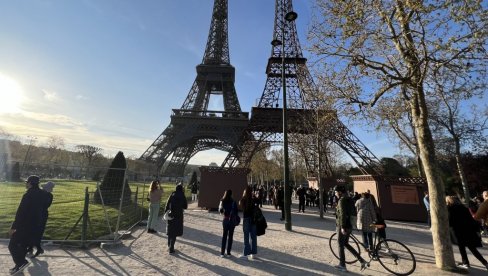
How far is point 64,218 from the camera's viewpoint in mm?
13359

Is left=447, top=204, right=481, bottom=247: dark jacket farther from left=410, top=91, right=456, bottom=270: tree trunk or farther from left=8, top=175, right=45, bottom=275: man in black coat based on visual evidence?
left=8, top=175, right=45, bottom=275: man in black coat

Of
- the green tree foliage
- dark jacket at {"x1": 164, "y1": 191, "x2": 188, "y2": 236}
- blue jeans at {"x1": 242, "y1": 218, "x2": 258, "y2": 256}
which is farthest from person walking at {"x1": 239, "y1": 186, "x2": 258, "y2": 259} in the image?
the green tree foliage

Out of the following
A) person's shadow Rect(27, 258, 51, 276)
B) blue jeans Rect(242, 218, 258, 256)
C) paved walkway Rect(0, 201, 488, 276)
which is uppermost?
blue jeans Rect(242, 218, 258, 256)

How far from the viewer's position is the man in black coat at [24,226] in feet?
18.8

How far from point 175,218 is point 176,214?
11 cm

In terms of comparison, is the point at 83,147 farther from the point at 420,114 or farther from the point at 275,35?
the point at 420,114

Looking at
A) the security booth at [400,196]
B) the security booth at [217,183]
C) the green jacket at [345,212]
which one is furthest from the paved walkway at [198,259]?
the security booth at [217,183]

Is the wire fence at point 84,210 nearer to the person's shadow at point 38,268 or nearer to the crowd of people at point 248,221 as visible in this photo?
the person's shadow at point 38,268

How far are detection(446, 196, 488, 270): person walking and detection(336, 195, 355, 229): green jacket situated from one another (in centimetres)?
285

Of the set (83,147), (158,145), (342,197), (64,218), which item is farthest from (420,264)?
(83,147)

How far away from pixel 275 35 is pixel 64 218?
25684 mm

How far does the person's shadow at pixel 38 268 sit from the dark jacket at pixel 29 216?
23.8 inches

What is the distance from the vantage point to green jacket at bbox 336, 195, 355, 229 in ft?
21.0

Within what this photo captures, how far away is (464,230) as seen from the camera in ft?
22.8
